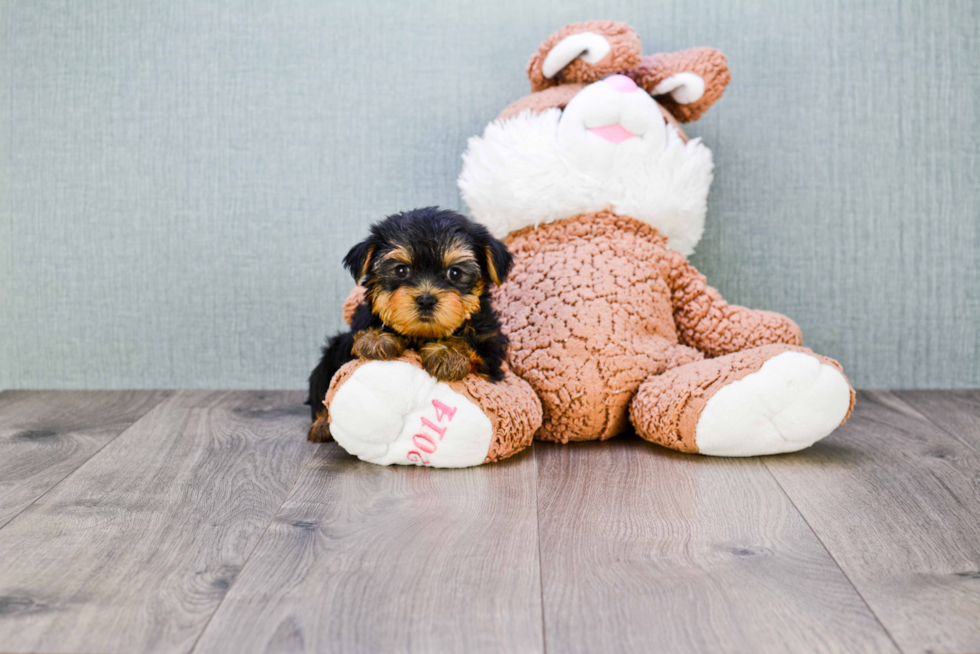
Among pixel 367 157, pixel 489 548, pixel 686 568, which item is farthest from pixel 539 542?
pixel 367 157

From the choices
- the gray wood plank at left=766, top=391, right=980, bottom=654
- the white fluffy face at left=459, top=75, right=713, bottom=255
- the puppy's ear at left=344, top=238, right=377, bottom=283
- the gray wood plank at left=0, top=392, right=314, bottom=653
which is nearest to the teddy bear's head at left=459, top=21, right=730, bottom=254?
the white fluffy face at left=459, top=75, right=713, bottom=255

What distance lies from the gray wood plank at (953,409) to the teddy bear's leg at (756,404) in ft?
1.54

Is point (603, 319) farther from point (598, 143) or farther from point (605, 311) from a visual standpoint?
point (598, 143)

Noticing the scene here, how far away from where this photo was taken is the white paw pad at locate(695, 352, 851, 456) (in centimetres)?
177

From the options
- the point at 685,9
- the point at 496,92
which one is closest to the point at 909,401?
the point at 685,9

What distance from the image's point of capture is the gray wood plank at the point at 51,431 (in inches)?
66.8

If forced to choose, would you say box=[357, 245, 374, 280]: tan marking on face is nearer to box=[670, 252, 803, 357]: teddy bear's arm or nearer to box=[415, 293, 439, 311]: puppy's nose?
box=[415, 293, 439, 311]: puppy's nose

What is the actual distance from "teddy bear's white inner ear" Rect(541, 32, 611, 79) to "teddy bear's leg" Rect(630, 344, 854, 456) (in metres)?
0.89

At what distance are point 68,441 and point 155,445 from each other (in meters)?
0.24

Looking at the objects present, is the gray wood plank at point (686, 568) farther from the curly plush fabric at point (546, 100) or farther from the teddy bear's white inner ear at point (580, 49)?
the teddy bear's white inner ear at point (580, 49)

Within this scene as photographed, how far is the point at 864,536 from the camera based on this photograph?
1407 millimetres

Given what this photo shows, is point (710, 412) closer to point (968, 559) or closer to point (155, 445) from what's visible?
point (968, 559)

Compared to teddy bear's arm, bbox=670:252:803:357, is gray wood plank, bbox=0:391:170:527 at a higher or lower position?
lower

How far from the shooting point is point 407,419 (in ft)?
5.67
